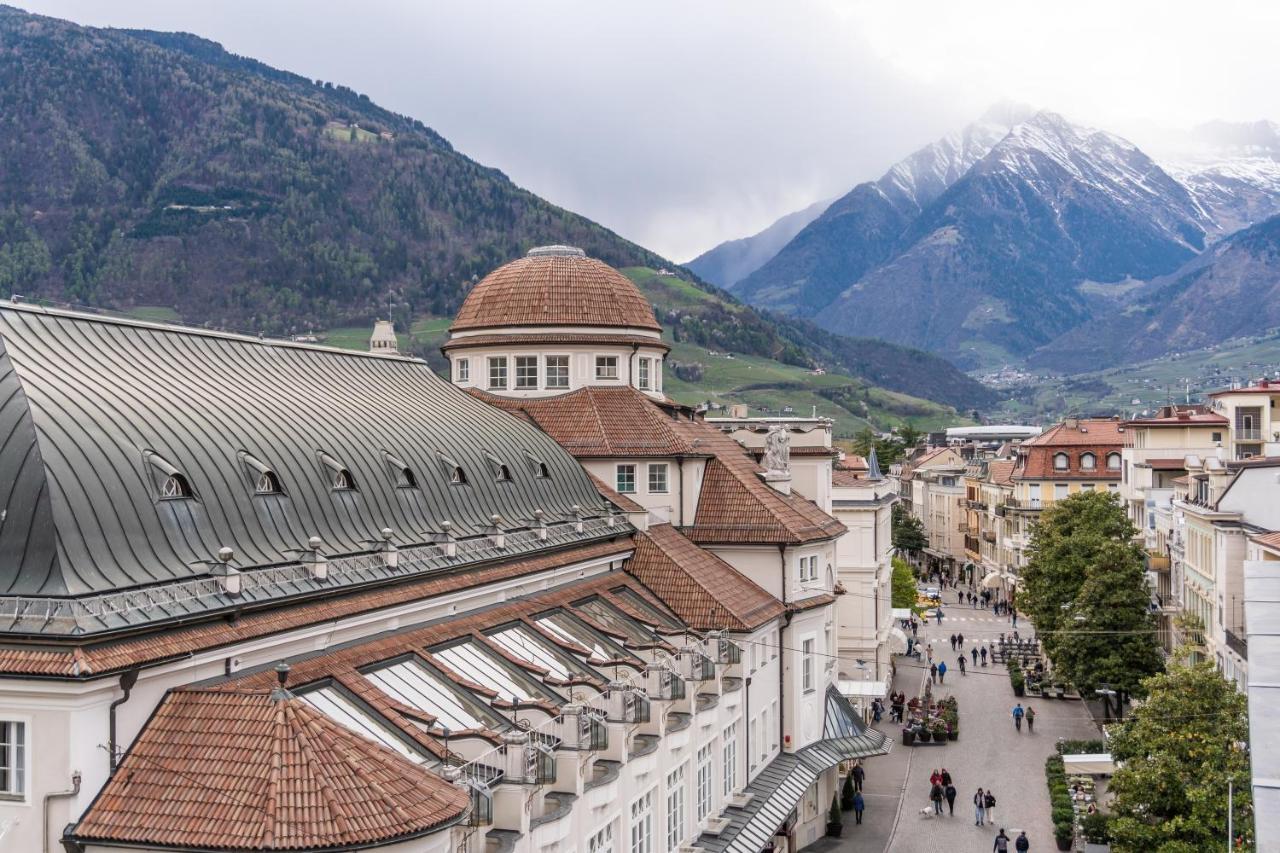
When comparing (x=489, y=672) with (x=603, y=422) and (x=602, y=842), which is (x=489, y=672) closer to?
(x=602, y=842)

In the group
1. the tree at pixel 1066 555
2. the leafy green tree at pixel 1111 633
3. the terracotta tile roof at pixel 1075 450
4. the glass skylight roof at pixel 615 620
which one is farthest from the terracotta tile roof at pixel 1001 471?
the glass skylight roof at pixel 615 620

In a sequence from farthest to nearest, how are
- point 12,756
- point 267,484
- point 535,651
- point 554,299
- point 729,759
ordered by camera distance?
1. point 554,299
2. point 729,759
3. point 535,651
4. point 267,484
5. point 12,756

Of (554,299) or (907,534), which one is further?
(907,534)

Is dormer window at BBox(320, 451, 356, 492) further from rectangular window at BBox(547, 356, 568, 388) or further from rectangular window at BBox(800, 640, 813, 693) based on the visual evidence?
rectangular window at BBox(547, 356, 568, 388)

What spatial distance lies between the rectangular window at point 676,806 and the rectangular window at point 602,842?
4.55m

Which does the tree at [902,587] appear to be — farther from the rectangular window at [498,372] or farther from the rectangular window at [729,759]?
the rectangular window at [729,759]

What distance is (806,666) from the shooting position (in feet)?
188

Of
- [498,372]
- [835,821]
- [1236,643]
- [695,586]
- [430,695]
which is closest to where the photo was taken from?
[430,695]

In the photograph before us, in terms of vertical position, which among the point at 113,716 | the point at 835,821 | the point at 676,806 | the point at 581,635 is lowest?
the point at 835,821

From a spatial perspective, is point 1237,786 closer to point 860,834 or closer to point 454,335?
point 860,834

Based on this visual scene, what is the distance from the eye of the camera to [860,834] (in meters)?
57.7

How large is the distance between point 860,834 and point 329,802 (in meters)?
38.4

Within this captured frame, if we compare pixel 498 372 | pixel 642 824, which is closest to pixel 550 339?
pixel 498 372

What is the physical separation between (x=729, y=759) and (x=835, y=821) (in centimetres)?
1281
